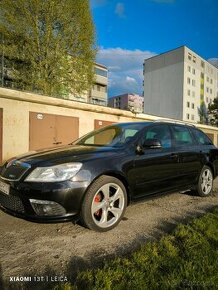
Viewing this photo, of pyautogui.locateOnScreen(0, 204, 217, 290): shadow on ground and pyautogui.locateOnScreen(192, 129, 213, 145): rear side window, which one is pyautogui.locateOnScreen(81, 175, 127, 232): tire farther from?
pyautogui.locateOnScreen(192, 129, 213, 145): rear side window

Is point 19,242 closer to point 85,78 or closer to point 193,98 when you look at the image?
point 85,78

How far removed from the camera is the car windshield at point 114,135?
419 centimetres

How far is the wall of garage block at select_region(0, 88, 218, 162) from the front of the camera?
1043 cm

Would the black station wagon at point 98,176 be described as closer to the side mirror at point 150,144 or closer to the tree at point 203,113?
the side mirror at point 150,144

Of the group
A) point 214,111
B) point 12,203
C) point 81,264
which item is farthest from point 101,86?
point 81,264

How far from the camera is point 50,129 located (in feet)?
39.1

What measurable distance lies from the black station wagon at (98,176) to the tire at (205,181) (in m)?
0.62

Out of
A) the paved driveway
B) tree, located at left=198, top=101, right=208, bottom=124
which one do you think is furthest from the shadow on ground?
tree, located at left=198, top=101, right=208, bottom=124

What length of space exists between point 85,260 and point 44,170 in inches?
44.5

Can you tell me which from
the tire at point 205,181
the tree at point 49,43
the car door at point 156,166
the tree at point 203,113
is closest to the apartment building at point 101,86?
the tree at point 203,113

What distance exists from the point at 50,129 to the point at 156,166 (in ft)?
27.7

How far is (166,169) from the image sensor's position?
4473 mm

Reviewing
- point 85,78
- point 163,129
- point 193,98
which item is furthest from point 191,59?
point 163,129

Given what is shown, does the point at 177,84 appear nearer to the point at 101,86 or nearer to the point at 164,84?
the point at 164,84
